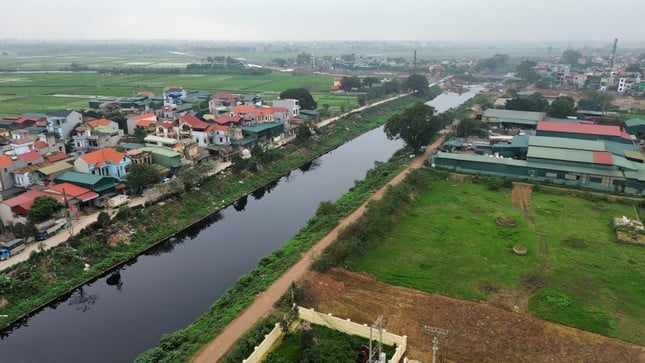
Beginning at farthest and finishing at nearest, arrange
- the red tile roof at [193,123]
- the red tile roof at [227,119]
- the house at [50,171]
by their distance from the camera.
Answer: the red tile roof at [227,119], the red tile roof at [193,123], the house at [50,171]

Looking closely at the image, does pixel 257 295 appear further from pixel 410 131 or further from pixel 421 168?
pixel 410 131

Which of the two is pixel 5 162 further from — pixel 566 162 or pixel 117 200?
pixel 566 162

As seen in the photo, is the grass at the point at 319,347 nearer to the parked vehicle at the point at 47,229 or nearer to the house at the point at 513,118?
the parked vehicle at the point at 47,229

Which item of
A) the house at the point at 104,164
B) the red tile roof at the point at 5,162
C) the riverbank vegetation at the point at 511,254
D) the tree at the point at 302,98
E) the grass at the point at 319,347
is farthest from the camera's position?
the tree at the point at 302,98

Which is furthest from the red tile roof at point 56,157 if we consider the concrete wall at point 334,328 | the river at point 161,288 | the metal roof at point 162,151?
the concrete wall at point 334,328

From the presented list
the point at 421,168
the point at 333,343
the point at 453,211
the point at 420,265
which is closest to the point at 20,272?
the point at 333,343

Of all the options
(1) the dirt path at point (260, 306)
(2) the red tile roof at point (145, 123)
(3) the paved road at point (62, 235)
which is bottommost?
(1) the dirt path at point (260, 306)

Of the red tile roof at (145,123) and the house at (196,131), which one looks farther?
the red tile roof at (145,123)
